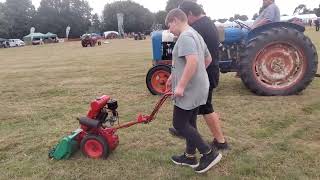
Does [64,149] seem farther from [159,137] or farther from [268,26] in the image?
[268,26]

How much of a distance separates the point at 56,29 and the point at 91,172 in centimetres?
9106

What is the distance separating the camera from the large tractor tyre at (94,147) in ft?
15.0

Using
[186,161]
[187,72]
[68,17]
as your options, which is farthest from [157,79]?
[68,17]

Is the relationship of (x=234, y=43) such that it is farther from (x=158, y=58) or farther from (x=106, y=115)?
(x=106, y=115)

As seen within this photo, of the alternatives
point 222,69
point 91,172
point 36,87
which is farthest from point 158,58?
point 91,172

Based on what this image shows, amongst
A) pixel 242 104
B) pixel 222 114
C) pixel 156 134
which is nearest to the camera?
pixel 156 134

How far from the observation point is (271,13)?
7480 millimetres

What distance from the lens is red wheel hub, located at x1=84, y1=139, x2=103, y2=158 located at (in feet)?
15.1

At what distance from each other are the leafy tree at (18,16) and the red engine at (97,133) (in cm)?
8332

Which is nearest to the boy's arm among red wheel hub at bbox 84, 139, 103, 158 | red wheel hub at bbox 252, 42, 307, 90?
red wheel hub at bbox 84, 139, 103, 158

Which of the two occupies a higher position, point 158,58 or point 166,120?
point 158,58

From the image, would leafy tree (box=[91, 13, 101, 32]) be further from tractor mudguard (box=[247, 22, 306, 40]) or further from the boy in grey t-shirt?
the boy in grey t-shirt

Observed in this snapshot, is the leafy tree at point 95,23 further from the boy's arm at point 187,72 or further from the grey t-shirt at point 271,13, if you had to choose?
the boy's arm at point 187,72

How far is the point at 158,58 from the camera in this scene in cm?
862
